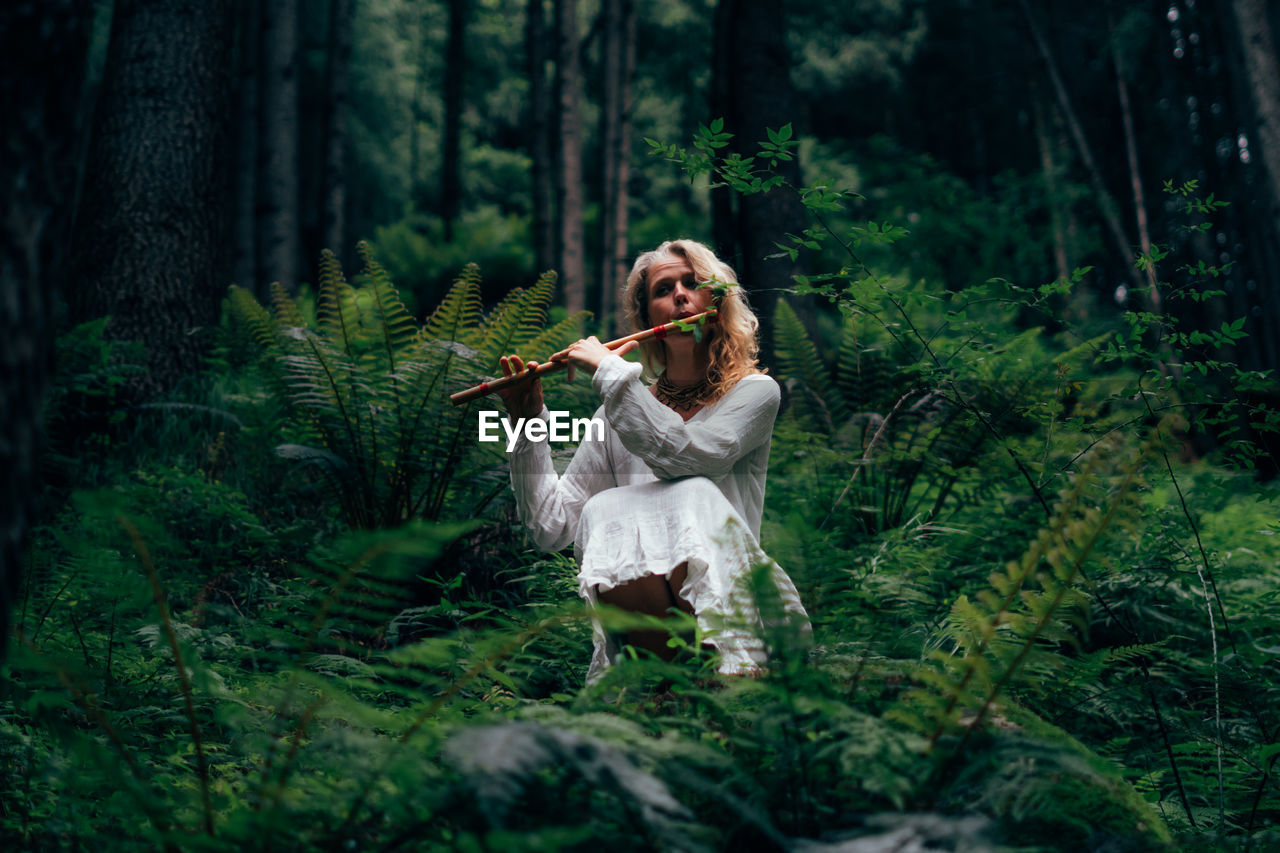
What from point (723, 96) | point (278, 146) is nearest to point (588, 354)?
point (723, 96)

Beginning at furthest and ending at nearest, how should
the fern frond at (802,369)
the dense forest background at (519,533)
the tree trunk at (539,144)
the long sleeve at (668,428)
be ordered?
the tree trunk at (539,144) → the fern frond at (802,369) → the long sleeve at (668,428) → the dense forest background at (519,533)

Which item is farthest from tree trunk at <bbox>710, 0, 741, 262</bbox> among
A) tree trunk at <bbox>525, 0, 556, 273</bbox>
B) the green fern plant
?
tree trunk at <bbox>525, 0, 556, 273</bbox>

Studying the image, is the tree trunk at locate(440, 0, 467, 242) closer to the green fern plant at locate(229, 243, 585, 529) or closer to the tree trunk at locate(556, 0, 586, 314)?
the tree trunk at locate(556, 0, 586, 314)

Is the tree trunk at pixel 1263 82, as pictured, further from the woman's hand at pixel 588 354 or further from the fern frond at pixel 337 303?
the fern frond at pixel 337 303

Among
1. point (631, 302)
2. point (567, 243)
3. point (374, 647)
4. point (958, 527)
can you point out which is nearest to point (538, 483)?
point (631, 302)

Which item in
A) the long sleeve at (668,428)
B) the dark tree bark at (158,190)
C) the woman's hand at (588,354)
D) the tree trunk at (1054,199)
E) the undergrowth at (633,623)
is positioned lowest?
the undergrowth at (633,623)

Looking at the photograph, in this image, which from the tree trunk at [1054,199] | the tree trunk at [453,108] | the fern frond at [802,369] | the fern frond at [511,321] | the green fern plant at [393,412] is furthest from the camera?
the tree trunk at [1054,199]

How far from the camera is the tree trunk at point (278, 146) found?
8375mm

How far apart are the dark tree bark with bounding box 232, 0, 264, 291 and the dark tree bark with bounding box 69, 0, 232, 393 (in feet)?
15.0

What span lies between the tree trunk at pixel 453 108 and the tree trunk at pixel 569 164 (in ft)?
12.0

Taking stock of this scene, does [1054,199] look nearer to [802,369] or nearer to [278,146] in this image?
[802,369]

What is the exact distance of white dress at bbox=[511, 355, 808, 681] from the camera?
7.58ft

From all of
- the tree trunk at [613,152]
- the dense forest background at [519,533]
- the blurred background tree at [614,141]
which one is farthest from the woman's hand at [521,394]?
the tree trunk at [613,152]

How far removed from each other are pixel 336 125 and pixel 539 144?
2885mm
